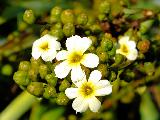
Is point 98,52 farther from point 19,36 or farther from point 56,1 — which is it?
point 56,1

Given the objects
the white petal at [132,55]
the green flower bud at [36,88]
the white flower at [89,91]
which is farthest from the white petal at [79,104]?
the white petal at [132,55]

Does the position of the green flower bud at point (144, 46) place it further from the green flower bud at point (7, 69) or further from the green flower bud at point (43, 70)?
the green flower bud at point (7, 69)

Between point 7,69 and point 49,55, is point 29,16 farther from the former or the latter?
point 7,69

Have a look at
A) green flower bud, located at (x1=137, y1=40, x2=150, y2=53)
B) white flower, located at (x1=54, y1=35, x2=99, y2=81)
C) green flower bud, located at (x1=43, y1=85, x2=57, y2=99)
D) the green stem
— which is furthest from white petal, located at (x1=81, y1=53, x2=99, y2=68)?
the green stem

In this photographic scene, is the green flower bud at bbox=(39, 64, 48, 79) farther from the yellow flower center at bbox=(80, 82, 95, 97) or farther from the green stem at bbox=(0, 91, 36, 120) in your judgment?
the green stem at bbox=(0, 91, 36, 120)

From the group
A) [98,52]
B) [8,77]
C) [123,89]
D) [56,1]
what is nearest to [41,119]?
[8,77]

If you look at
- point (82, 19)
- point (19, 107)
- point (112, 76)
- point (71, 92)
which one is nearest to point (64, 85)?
point (71, 92)
